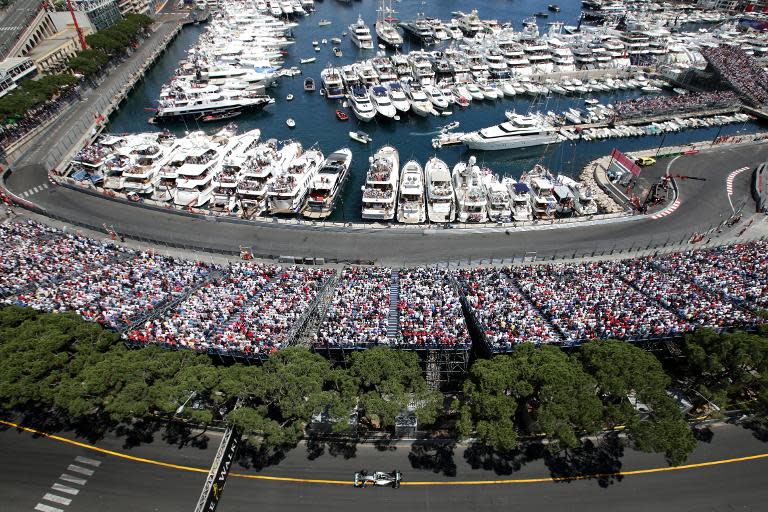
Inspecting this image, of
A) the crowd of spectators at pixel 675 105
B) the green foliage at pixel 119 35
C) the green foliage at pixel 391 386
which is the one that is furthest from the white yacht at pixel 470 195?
Answer: the green foliage at pixel 119 35

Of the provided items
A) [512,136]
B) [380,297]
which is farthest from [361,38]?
[380,297]

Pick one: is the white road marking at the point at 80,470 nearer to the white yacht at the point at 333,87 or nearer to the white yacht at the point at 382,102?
the white yacht at the point at 382,102

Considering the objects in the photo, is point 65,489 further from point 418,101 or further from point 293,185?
point 418,101

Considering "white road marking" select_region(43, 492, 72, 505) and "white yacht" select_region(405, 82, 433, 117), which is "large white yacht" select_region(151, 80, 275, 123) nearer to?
"white yacht" select_region(405, 82, 433, 117)

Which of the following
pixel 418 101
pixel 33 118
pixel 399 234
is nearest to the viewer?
pixel 399 234

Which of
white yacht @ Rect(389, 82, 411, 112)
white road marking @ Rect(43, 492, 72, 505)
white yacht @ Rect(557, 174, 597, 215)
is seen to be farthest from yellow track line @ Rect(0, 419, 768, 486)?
white yacht @ Rect(389, 82, 411, 112)

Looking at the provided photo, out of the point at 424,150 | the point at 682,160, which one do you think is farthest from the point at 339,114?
the point at 682,160
